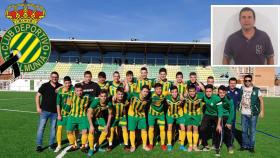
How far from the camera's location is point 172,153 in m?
6.33

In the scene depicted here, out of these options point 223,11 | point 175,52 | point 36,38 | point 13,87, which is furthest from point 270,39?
point 13,87

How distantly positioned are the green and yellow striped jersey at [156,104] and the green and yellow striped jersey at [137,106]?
16 centimetres

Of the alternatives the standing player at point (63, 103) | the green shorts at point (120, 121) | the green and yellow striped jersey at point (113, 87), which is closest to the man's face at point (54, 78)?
the standing player at point (63, 103)

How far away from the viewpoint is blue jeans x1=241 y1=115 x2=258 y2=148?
6.41 m

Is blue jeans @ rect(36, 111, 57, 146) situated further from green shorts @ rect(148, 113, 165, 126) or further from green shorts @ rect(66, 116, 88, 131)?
green shorts @ rect(148, 113, 165, 126)

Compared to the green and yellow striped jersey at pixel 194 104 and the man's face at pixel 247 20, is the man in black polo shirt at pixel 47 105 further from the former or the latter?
the man's face at pixel 247 20

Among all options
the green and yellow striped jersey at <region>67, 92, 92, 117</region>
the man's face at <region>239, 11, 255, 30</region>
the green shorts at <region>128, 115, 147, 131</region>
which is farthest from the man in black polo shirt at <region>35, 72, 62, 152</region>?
the man's face at <region>239, 11, 255, 30</region>

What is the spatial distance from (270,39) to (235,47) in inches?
120

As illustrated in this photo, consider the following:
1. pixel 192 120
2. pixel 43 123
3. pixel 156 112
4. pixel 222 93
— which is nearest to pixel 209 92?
pixel 222 93

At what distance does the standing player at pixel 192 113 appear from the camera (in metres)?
6.71

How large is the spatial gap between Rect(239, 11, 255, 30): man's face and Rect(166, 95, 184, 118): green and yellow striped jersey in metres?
18.8

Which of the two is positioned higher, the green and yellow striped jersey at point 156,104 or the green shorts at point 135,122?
the green and yellow striped jersey at point 156,104

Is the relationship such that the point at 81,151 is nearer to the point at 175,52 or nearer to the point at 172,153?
the point at 172,153

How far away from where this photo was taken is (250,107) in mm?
6418
